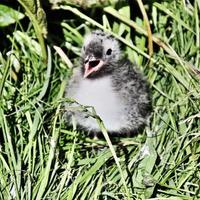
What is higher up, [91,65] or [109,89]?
[91,65]

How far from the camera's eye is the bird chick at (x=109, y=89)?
317 cm

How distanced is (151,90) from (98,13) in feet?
1.80

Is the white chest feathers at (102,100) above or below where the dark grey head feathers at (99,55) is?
below

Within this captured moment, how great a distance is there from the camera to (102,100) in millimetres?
3148

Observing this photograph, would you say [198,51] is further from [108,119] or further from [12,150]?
[12,150]

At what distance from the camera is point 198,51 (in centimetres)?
357

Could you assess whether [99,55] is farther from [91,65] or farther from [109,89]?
[109,89]

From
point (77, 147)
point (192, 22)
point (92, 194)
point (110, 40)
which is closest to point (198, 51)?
point (192, 22)

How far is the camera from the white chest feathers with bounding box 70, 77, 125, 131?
316 centimetres

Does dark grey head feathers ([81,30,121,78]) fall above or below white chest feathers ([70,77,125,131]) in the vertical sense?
above

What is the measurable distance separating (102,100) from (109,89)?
0.21ft

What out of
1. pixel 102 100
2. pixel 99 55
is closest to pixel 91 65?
pixel 99 55

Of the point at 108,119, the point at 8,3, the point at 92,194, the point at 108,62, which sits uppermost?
the point at 8,3

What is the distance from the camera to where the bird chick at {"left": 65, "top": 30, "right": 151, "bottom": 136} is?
3.17 m
